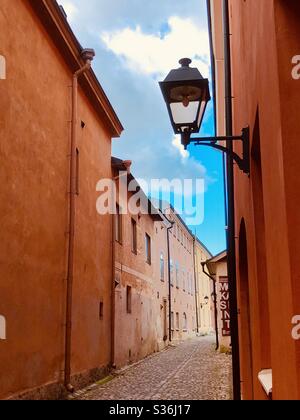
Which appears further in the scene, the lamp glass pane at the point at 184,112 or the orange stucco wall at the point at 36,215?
the orange stucco wall at the point at 36,215

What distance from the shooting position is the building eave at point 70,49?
966cm

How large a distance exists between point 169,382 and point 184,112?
9421 mm

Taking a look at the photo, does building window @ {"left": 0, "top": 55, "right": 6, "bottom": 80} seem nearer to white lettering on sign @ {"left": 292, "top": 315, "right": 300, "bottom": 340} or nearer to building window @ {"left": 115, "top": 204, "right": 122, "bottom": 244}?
white lettering on sign @ {"left": 292, "top": 315, "right": 300, "bottom": 340}

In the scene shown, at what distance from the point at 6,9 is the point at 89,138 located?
502 cm

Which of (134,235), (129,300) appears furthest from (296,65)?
(134,235)

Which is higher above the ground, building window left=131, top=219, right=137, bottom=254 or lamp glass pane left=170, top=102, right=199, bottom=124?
building window left=131, top=219, right=137, bottom=254

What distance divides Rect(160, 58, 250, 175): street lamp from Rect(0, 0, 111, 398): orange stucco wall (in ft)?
12.9

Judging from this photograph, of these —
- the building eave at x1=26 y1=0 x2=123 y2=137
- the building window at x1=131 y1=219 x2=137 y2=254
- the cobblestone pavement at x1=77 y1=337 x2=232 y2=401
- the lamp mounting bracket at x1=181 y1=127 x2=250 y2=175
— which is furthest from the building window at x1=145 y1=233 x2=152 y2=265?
the lamp mounting bracket at x1=181 y1=127 x2=250 y2=175

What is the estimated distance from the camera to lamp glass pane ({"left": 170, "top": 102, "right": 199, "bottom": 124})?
450 cm

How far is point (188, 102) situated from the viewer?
448cm

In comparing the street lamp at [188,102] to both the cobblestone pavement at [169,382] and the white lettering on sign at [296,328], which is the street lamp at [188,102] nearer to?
the white lettering on sign at [296,328]

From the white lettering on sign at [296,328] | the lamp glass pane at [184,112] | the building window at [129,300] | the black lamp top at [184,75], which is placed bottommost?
the white lettering on sign at [296,328]

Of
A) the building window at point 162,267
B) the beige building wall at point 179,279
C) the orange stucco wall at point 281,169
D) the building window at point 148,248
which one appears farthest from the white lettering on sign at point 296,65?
the building window at point 162,267
